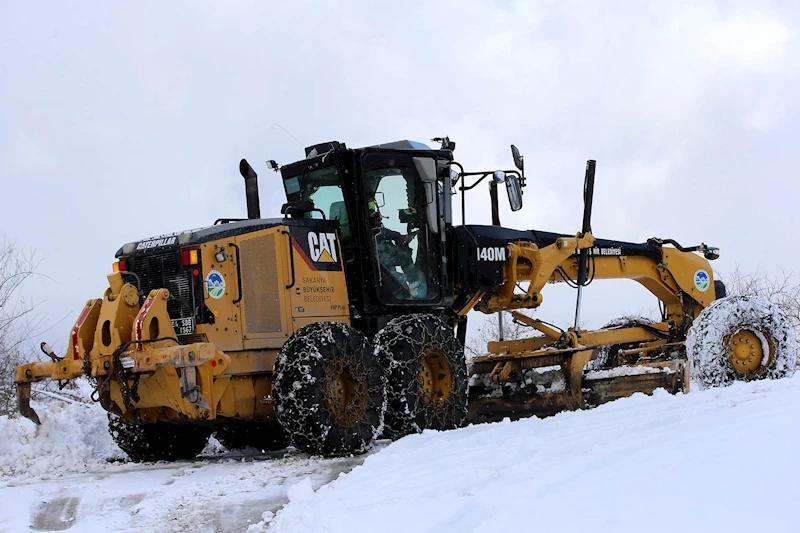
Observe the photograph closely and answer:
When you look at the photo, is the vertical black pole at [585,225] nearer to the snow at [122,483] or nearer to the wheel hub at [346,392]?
the wheel hub at [346,392]

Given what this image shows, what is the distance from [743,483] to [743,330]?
6.65 metres

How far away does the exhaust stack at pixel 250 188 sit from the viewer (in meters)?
9.80

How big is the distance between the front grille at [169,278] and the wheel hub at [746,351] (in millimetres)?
6332

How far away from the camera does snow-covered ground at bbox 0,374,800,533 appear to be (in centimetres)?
442

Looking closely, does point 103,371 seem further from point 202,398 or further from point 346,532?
point 346,532

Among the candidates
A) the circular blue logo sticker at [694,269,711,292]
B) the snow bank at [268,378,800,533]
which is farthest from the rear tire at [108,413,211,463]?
the circular blue logo sticker at [694,269,711,292]

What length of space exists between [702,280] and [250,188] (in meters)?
6.47

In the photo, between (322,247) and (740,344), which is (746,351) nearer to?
(740,344)

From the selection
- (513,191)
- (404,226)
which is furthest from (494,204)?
(404,226)

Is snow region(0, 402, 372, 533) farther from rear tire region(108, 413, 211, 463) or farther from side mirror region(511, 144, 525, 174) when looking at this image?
side mirror region(511, 144, 525, 174)

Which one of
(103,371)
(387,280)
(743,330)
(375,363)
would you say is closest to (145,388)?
(103,371)

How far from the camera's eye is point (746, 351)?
1082cm

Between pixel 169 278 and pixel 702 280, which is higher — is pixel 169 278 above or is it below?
above

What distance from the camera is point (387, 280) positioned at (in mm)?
9586
